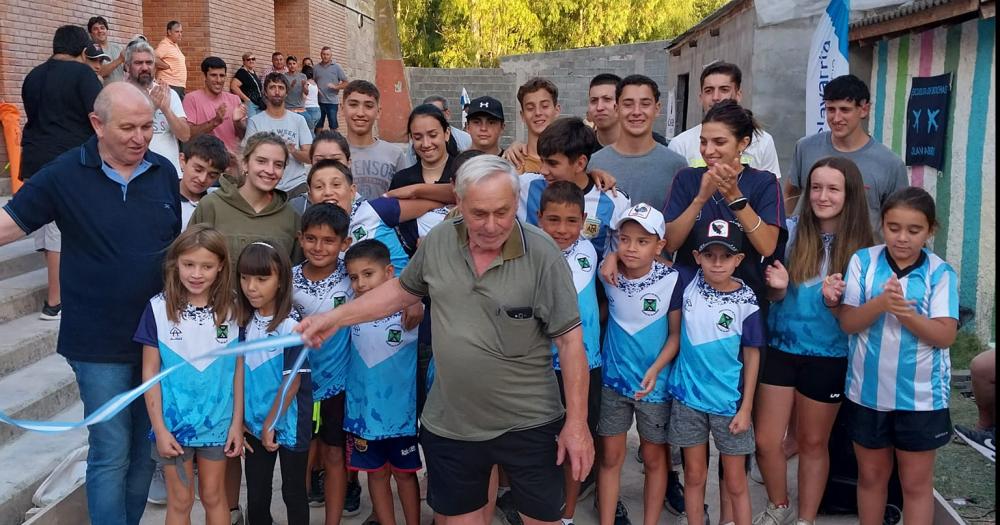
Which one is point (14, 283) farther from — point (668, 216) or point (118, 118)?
point (668, 216)

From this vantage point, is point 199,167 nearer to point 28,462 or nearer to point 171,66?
point 28,462

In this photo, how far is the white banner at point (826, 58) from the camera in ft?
26.9

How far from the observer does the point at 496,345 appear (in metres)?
3.15

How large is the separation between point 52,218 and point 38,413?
2286 millimetres

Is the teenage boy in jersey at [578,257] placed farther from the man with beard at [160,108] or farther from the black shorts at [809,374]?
the man with beard at [160,108]

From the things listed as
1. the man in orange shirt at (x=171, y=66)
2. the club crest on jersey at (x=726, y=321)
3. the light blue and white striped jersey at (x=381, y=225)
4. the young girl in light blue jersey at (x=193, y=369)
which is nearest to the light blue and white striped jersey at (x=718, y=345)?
the club crest on jersey at (x=726, y=321)

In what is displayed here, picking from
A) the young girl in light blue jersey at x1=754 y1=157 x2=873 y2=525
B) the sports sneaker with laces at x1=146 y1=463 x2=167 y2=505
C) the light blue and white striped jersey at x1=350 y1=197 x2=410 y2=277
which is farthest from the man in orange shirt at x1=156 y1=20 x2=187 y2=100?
the young girl in light blue jersey at x1=754 y1=157 x2=873 y2=525

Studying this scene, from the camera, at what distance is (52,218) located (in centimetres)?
361

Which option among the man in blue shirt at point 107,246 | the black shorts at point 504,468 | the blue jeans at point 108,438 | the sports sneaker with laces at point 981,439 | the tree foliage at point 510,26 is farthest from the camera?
the tree foliage at point 510,26

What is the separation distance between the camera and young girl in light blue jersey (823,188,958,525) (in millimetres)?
3697

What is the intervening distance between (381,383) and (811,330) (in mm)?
2029

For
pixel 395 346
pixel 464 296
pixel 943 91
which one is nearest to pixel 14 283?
pixel 395 346

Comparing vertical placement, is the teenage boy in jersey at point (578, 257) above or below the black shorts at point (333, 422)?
above

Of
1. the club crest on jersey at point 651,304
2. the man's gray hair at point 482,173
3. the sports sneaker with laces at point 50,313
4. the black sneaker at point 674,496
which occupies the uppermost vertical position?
the man's gray hair at point 482,173
